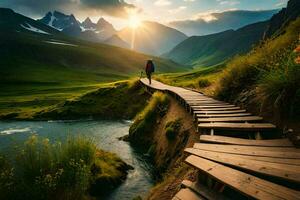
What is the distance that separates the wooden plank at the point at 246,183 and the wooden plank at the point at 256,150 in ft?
3.65

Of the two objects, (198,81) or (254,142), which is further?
(198,81)

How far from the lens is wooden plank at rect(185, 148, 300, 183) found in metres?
5.91

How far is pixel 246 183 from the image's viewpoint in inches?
225

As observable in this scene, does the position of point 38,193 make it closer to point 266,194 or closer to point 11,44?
point 266,194

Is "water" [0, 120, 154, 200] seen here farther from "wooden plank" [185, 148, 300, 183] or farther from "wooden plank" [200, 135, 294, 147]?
"wooden plank" [185, 148, 300, 183]

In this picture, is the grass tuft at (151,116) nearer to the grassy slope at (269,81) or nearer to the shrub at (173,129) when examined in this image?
the shrub at (173,129)

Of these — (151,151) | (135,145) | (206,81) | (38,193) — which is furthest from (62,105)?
(38,193)

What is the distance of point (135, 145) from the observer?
23.0 meters

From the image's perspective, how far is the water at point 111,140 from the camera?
1466cm

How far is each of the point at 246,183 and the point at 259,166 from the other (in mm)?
956

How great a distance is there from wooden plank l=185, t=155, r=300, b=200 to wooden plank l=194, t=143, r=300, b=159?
1112 mm

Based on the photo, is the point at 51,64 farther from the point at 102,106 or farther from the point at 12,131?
the point at 12,131

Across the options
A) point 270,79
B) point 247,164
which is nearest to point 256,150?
point 247,164

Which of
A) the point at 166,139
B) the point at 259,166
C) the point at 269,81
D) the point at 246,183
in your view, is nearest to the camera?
the point at 246,183
